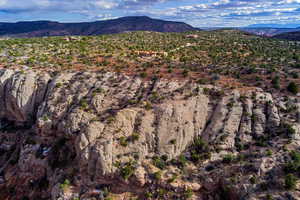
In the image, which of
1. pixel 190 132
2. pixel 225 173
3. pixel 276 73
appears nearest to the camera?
pixel 225 173

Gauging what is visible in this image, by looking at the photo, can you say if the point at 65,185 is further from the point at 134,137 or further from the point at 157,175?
the point at 157,175

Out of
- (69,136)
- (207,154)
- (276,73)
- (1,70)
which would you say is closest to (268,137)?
(207,154)

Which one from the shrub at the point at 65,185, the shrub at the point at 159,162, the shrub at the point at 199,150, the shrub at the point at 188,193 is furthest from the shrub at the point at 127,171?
the shrub at the point at 199,150

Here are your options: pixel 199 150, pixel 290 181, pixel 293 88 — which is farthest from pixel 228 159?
pixel 293 88

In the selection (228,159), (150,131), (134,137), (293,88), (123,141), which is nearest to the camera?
(228,159)

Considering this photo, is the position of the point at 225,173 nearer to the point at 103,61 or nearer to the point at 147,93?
the point at 147,93

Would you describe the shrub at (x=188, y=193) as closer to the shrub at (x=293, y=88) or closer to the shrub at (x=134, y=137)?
the shrub at (x=134, y=137)

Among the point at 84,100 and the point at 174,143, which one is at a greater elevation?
the point at 84,100
